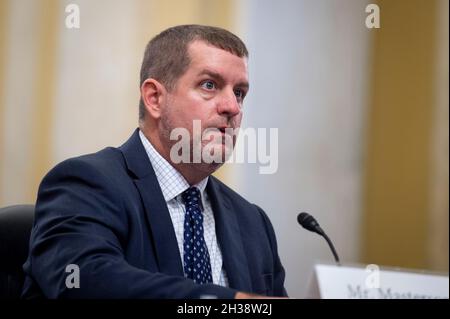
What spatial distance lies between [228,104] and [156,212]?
0.32 metres

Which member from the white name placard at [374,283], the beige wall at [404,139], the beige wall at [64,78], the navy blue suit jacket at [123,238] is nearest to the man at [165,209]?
the navy blue suit jacket at [123,238]

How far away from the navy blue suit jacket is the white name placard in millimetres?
632

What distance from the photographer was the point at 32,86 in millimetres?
2234

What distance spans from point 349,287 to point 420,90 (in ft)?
5.29

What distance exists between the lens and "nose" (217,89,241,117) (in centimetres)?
158

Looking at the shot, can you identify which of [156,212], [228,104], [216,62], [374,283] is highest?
[216,62]

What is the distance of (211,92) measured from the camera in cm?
160

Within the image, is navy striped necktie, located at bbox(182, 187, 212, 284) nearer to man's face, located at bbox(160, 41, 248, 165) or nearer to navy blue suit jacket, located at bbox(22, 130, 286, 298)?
navy blue suit jacket, located at bbox(22, 130, 286, 298)

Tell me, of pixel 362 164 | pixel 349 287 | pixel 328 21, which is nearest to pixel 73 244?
pixel 349 287

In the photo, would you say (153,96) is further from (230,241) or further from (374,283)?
(374,283)

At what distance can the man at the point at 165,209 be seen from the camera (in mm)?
1250

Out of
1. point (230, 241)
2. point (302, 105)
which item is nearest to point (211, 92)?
point (230, 241)

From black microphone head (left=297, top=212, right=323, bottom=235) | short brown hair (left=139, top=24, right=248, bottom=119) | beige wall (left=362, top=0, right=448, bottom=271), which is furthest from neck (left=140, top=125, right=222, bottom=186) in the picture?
beige wall (left=362, top=0, right=448, bottom=271)

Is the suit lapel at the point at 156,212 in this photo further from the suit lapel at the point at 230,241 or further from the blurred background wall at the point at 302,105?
the blurred background wall at the point at 302,105
